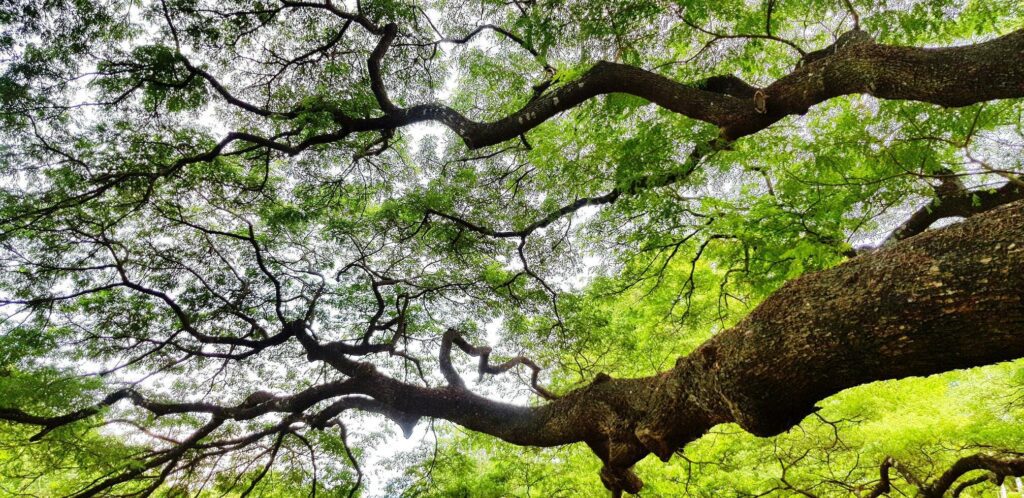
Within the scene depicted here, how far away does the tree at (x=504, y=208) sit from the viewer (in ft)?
6.20

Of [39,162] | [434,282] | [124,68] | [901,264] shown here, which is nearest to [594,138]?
[434,282]

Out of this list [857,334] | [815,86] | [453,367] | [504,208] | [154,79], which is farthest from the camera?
[504,208]

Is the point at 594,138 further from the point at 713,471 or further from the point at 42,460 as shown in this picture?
the point at 42,460

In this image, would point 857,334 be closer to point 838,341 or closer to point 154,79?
point 838,341

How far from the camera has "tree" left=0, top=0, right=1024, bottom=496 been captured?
189cm

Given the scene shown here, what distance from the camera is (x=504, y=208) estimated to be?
5.51 m

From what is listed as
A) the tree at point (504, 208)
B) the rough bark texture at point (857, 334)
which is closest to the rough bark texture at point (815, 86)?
the tree at point (504, 208)

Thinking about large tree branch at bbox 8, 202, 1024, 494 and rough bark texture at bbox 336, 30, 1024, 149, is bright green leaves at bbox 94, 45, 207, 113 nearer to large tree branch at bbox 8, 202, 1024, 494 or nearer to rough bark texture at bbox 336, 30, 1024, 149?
rough bark texture at bbox 336, 30, 1024, 149

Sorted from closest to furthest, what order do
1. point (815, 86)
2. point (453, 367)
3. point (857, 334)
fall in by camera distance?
point (857, 334)
point (815, 86)
point (453, 367)

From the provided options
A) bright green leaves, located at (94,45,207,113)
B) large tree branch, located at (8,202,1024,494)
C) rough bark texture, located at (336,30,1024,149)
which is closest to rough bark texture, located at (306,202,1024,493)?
large tree branch, located at (8,202,1024,494)

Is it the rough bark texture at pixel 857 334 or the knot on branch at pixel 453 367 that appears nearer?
the rough bark texture at pixel 857 334

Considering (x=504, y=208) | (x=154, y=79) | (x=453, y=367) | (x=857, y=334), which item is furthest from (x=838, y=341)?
(x=154, y=79)

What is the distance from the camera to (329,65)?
4555 mm

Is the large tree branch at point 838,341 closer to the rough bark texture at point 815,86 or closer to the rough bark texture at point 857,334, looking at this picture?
the rough bark texture at point 857,334
